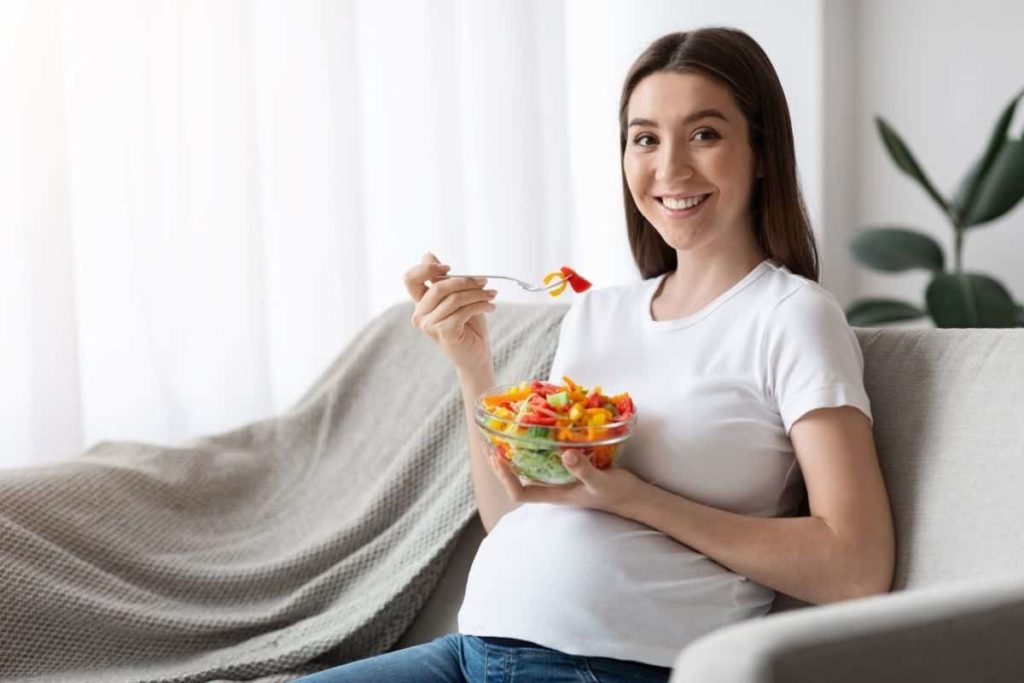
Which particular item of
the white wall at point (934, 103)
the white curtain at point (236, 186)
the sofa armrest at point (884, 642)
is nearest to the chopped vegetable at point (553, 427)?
the sofa armrest at point (884, 642)

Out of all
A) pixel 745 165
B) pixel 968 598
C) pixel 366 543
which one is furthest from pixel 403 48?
pixel 968 598

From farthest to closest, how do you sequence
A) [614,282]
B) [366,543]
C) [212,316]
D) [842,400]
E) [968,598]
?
[614,282]
[212,316]
[366,543]
[842,400]
[968,598]

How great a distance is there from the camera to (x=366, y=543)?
1.84 meters

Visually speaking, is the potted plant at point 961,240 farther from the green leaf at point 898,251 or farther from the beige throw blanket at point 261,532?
the beige throw blanket at point 261,532

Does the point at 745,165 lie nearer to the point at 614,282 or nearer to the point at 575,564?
the point at 575,564

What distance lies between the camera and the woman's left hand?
3.87 feet

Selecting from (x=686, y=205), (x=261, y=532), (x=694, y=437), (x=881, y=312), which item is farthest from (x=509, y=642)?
(x=881, y=312)

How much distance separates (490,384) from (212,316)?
1.46 metres

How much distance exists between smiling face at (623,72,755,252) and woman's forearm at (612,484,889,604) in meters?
0.31

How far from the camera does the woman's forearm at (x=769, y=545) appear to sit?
1182mm

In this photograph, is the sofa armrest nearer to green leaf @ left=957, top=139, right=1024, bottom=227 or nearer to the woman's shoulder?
the woman's shoulder

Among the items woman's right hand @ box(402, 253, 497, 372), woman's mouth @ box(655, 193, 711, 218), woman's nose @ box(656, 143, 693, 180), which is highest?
woman's nose @ box(656, 143, 693, 180)

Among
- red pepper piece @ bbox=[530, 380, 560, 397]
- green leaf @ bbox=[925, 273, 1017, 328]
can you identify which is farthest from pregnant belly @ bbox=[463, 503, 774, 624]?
green leaf @ bbox=[925, 273, 1017, 328]

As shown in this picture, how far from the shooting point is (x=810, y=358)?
1225 mm
